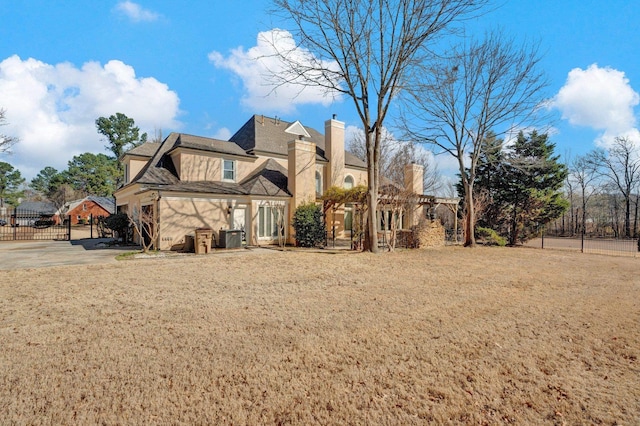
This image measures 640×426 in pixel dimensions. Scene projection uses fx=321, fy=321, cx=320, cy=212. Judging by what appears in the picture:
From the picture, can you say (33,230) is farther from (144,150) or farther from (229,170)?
(229,170)

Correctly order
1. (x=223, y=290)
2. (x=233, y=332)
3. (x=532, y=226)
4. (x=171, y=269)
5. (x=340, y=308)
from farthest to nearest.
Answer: (x=532, y=226), (x=171, y=269), (x=223, y=290), (x=340, y=308), (x=233, y=332)

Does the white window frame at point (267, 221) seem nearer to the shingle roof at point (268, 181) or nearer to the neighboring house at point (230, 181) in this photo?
the neighboring house at point (230, 181)

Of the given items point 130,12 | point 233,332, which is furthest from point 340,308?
point 130,12

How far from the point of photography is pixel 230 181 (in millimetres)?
18750

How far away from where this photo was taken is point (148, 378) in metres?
3.36

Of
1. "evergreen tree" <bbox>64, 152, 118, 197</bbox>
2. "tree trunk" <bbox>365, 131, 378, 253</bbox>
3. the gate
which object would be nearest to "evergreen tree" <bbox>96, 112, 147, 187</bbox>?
"evergreen tree" <bbox>64, 152, 118, 197</bbox>

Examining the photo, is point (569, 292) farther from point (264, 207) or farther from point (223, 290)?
point (264, 207)

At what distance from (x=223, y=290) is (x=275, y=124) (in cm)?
1846

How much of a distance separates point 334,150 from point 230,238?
9771mm

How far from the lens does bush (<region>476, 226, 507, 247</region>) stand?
66.1 ft

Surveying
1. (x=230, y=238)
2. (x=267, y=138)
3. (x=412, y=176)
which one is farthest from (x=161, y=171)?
(x=412, y=176)

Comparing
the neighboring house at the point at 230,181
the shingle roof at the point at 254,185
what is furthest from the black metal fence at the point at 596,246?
the shingle roof at the point at 254,185

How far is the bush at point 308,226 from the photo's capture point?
54.7ft

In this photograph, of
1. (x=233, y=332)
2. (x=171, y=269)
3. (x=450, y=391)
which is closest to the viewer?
(x=450, y=391)
